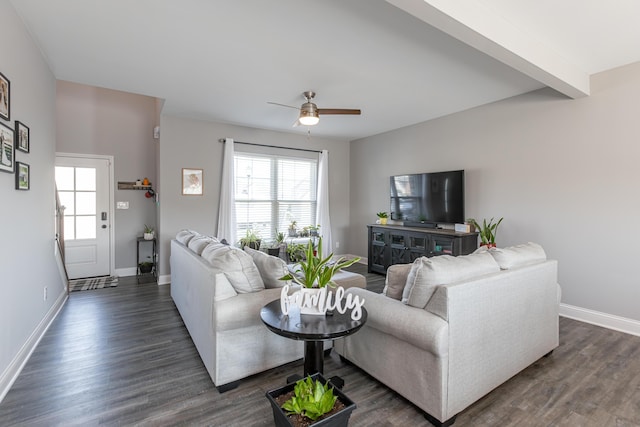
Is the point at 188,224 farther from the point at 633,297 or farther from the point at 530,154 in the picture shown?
the point at 633,297

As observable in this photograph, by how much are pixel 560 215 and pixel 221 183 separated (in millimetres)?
4898

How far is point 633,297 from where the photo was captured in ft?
10.4

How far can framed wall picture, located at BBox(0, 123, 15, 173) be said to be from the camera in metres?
2.16

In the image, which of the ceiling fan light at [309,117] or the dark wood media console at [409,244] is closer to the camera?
the ceiling fan light at [309,117]

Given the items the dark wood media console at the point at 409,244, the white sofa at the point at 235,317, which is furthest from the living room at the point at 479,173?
the white sofa at the point at 235,317

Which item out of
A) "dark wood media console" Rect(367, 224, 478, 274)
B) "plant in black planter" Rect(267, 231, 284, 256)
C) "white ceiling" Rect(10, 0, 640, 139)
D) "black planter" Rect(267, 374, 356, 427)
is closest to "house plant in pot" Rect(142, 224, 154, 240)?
"plant in black planter" Rect(267, 231, 284, 256)

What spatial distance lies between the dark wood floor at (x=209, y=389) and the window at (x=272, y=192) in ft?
9.55

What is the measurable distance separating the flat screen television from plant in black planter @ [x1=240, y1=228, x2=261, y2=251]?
2.49 metres

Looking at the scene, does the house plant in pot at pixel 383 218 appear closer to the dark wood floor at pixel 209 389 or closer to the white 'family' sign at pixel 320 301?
the dark wood floor at pixel 209 389

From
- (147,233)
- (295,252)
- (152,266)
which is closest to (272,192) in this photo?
(295,252)

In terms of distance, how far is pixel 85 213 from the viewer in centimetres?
513

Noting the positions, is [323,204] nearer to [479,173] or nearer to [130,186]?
[479,173]

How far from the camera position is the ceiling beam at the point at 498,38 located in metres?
1.93

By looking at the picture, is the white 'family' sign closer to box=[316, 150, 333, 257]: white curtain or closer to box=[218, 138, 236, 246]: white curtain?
box=[218, 138, 236, 246]: white curtain
